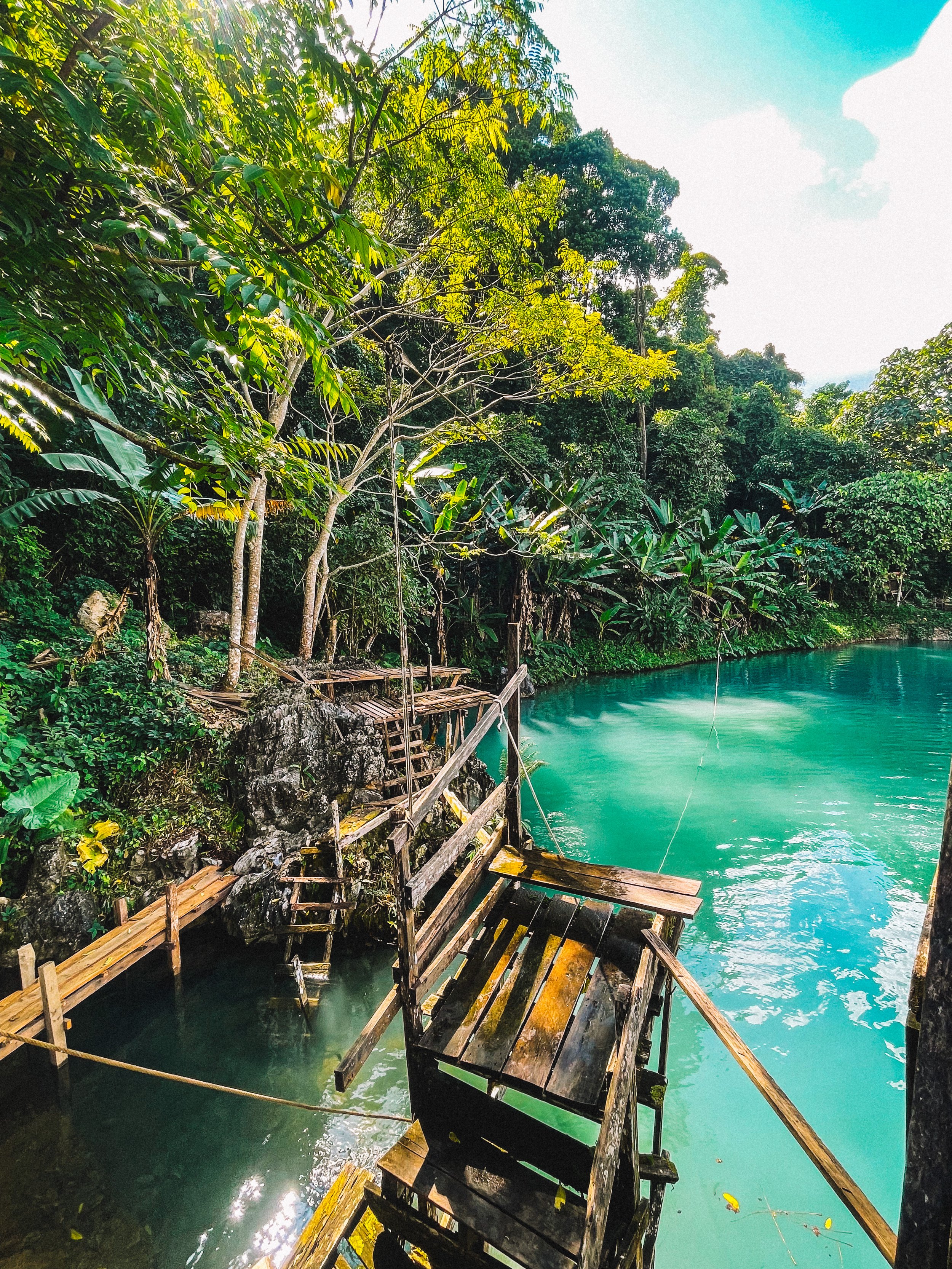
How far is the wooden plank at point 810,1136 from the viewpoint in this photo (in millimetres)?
1589

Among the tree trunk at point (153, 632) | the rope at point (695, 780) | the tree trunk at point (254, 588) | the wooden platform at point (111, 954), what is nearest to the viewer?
the wooden platform at point (111, 954)

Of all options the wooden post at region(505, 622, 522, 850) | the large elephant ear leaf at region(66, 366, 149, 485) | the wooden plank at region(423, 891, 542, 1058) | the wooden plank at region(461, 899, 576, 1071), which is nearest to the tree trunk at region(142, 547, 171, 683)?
the large elephant ear leaf at region(66, 366, 149, 485)

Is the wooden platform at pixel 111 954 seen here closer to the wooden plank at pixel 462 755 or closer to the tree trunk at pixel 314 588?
the wooden plank at pixel 462 755

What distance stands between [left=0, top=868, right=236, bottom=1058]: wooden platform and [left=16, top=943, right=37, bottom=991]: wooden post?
5 centimetres

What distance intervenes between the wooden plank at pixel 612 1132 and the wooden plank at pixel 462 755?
4.50ft

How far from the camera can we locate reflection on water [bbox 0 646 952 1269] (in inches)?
153

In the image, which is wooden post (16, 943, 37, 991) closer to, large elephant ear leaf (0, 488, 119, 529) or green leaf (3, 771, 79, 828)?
green leaf (3, 771, 79, 828)

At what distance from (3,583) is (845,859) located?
13.2 meters

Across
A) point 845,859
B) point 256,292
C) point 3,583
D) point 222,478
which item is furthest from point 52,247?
point 845,859

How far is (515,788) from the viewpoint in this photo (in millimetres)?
3818

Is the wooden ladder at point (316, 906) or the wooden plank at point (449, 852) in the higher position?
the wooden plank at point (449, 852)

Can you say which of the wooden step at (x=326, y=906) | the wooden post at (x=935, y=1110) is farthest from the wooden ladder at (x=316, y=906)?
the wooden post at (x=935, y=1110)

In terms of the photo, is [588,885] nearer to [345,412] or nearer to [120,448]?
[345,412]

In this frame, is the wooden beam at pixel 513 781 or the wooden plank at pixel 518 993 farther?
the wooden beam at pixel 513 781
